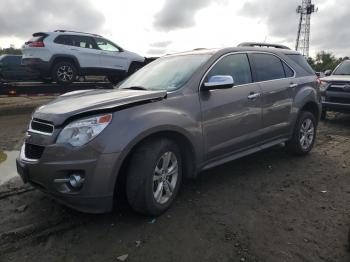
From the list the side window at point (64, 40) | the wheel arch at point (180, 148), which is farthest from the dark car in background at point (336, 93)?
the side window at point (64, 40)

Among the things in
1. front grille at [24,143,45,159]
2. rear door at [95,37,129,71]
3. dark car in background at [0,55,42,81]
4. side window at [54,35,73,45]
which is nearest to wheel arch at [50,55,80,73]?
side window at [54,35,73,45]

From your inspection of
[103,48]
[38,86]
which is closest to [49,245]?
[38,86]

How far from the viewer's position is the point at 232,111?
479cm

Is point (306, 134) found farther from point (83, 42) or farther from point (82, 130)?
point (83, 42)

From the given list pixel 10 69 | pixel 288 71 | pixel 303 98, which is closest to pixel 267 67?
pixel 288 71

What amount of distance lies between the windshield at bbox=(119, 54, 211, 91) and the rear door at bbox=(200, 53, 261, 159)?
23 cm

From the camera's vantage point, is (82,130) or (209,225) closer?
(82,130)

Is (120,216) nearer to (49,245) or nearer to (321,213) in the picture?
(49,245)

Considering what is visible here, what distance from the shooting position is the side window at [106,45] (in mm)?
11805

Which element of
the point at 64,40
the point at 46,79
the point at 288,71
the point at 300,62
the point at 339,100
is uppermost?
the point at 64,40

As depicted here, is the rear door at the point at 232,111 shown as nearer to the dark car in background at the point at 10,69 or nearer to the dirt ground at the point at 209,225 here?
the dirt ground at the point at 209,225

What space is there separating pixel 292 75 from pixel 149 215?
11.3 ft

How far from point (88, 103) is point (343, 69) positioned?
9119 millimetres

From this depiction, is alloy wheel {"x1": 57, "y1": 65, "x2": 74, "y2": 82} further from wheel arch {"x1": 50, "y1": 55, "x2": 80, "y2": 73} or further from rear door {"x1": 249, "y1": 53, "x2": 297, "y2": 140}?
rear door {"x1": 249, "y1": 53, "x2": 297, "y2": 140}
